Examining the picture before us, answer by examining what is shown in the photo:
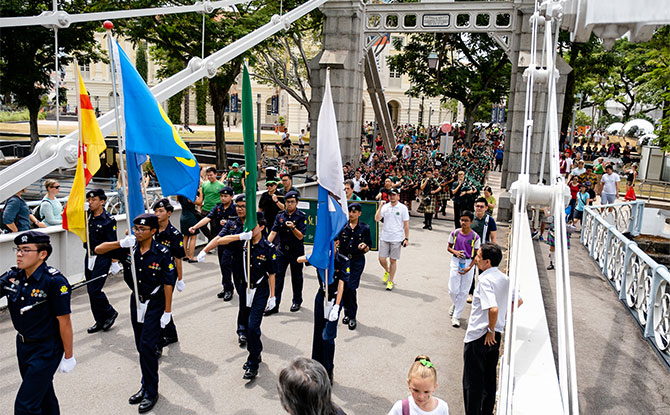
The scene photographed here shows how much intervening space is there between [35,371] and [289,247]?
4409 millimetres

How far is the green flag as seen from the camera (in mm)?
5770

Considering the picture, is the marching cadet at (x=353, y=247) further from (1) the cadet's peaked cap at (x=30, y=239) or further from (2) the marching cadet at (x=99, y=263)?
(1) the cadet's peaked cap at (x=30, y=239)

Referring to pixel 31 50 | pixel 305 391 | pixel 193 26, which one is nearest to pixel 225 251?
pixel 305 391

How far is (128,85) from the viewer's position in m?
5.87

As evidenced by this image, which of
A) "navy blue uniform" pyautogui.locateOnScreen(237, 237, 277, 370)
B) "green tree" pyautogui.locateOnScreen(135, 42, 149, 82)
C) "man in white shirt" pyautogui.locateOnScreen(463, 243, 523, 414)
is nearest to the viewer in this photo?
"man in white shirt" pyautogui.locateOnScreen(463, 243, 523, 414)

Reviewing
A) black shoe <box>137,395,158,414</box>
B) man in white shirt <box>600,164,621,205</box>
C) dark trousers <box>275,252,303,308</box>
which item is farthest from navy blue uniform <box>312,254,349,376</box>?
man in white shirt <box>600,164,621,205</box>

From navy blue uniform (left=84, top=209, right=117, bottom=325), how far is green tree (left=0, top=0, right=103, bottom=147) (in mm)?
18901

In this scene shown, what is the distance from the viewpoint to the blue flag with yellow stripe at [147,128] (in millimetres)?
5848

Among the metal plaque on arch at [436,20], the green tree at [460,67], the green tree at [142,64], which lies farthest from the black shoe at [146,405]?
the green tree at [142,64]

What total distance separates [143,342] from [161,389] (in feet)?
2.55

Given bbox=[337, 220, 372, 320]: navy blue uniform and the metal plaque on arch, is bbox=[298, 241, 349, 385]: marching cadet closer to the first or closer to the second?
bbox=[337, 220, 372, 320]: navy blue uniform

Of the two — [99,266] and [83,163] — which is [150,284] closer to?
[83,163]

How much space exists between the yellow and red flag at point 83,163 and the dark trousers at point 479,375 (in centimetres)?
436

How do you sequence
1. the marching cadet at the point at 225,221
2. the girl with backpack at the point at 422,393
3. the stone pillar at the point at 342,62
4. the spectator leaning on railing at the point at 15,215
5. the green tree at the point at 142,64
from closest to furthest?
the girl with backpack at the point at 422,393 < the marching cadet at the point at 225,221 < the spectator leaning on railing at the point at 15,215 < the stone pillar at the point at 342,62 < the green tree at the point at 142,64
